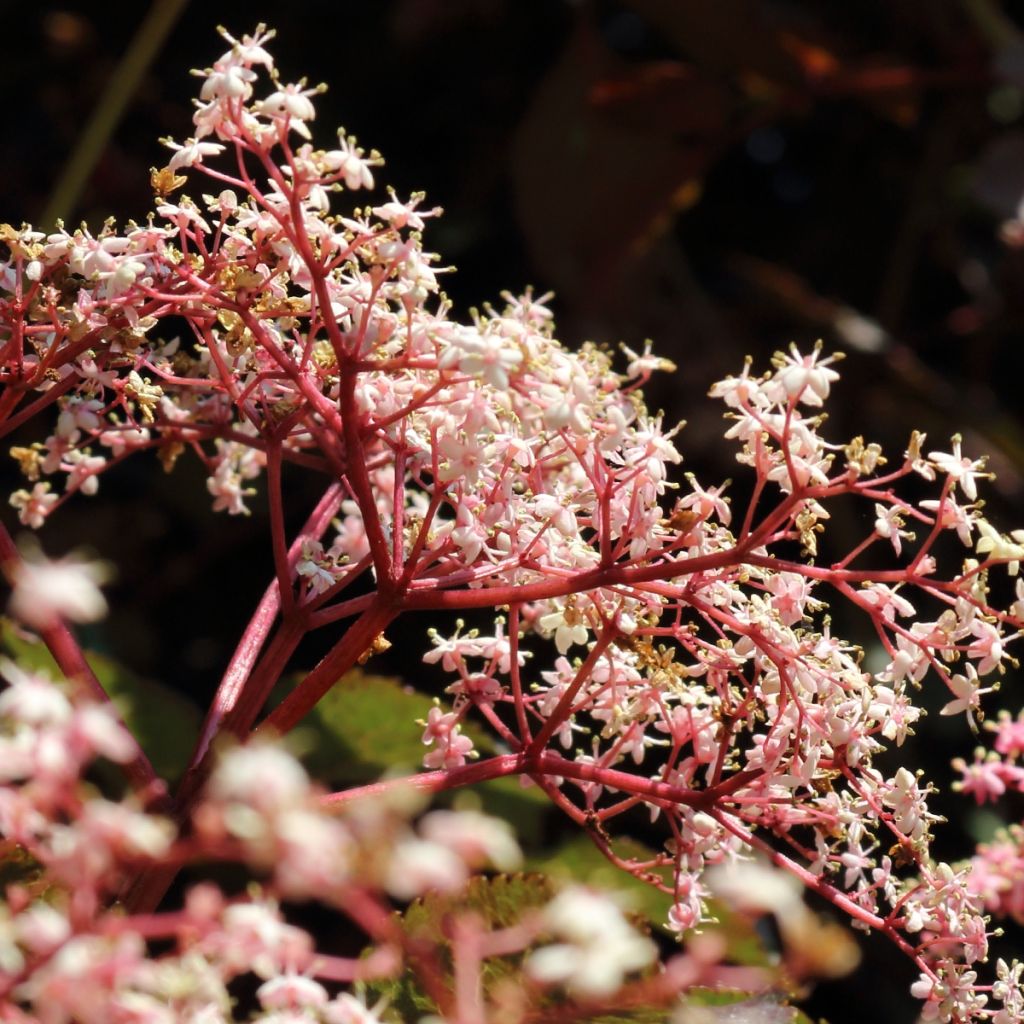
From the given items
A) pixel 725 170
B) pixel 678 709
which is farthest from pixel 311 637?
pixel 725 170

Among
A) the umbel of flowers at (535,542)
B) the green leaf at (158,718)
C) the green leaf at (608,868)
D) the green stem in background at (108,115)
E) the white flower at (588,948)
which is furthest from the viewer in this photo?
the green stem in background at (108,115)

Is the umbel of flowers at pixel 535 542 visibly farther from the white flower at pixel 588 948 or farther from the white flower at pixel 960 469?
the white flower at pixel 588 948

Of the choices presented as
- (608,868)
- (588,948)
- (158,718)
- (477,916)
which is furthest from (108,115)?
(588,948)

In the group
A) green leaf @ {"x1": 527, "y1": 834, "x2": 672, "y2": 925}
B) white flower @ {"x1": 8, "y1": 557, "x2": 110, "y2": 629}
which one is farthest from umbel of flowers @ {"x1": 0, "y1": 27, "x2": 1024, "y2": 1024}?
white flower @ {"x1": 8, "y1": 557, "x2": 110, "y2": 629}

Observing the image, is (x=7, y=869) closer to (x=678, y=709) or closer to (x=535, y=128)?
(x=678, y=709)

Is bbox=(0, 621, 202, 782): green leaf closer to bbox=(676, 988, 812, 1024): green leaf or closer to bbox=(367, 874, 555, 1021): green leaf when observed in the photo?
bbox=(367, 874, 555, 1021): green leaf

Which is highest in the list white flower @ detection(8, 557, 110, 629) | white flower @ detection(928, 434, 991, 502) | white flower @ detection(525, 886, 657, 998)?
white flower @ detection(928, 434, 991, 502)

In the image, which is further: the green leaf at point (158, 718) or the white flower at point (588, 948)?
the green leaf at point (158, 718)

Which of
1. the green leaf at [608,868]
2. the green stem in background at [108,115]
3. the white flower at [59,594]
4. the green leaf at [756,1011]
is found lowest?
the white flower at [59,594]

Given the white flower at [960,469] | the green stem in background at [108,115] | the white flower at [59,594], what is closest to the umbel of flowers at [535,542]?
the white flower at [960,469]
